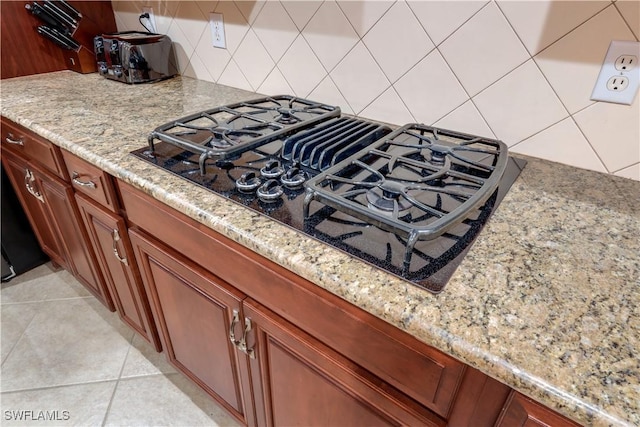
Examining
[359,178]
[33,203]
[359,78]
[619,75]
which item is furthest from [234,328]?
[33,203]

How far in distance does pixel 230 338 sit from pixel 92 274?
0.87 metres

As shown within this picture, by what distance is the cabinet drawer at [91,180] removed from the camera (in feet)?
3.29

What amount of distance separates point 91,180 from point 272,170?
59 cm

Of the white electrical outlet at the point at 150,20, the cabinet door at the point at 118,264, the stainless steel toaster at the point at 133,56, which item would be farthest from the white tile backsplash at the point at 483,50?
the white electrical outlet at the point at 150,20

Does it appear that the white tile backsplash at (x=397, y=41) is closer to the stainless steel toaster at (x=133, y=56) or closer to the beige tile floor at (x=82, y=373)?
the stainless steel toaster at (x=133, y=56)

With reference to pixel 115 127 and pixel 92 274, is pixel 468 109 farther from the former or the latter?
pixel 92 274

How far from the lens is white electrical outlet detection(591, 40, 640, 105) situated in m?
0.79

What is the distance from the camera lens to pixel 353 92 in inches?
47.5

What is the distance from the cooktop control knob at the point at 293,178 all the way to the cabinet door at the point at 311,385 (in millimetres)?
266

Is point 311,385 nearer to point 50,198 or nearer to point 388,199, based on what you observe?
point 388,199

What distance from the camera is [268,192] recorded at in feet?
2.50

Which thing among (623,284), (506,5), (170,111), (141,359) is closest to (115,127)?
(170,111)

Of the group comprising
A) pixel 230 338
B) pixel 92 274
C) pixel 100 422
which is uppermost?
pixel 230 338

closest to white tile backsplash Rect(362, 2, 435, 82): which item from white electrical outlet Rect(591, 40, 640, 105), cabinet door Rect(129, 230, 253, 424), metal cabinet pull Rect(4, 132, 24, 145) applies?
white electrical outlet Rect(591, 40, 640, 105)
